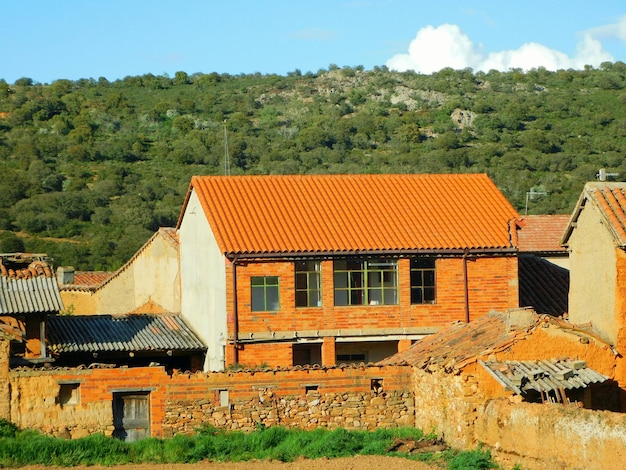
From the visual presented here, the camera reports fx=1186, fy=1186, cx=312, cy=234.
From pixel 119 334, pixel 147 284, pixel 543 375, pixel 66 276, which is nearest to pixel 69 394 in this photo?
pixel 119 334

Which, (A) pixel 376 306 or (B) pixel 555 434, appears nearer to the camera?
(B) pixel 555 434

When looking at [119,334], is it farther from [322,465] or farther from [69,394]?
[322,465]

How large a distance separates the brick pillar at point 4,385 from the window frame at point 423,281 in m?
12.0

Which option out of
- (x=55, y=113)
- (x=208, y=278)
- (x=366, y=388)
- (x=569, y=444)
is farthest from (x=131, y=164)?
(x=569, y=444)

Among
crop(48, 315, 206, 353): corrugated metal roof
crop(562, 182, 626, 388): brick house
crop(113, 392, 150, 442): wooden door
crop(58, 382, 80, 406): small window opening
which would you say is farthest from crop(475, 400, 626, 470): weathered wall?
crop(48, 315, 206, 353): corrugated metal roof

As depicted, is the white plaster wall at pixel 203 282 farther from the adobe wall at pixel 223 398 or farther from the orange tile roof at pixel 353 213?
the adobe wall at pixel 223 398

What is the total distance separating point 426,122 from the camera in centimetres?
8381

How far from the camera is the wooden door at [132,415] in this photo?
25.9 meters

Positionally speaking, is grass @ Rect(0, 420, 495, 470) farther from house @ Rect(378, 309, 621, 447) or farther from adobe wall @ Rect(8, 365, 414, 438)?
house @ Rect(378, 309, 621, 447)

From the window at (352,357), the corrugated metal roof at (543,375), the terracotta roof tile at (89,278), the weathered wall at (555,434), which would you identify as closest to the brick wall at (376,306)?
the window at (352,357)

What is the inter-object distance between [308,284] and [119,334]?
17.4ft

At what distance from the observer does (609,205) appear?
2633 centimetres

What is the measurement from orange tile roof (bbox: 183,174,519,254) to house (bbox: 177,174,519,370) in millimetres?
42

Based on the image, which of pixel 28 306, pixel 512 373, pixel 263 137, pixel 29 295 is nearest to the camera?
pixel 512 373
